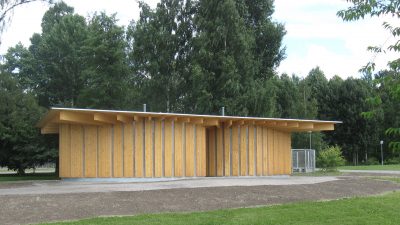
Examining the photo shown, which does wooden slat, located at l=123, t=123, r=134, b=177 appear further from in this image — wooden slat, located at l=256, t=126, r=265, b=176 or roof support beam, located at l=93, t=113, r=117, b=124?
wooden slat, located at l=256, t=126, r=265, b=176

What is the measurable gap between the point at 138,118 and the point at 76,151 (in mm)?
3141

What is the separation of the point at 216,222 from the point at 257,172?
1344cm

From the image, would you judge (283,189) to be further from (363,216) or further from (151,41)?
(151,41)

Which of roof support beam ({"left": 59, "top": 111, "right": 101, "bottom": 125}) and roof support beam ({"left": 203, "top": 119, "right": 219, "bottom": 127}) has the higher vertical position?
roof support beam ({"left": 59, "top": 111, "right": 101, "bottom": 125})

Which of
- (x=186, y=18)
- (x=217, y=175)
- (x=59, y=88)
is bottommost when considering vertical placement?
(x=217, y=175)

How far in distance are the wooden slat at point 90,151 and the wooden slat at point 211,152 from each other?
5.56 m

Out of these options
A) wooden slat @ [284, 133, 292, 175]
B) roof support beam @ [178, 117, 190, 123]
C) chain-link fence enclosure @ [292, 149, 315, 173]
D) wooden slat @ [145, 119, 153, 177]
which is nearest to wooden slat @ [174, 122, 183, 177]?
roof support beam @ [178, 117, 190, 123]

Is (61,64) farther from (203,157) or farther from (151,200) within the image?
(151,200)

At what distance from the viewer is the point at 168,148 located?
64.0 feet

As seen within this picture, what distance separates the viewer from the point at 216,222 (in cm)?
902

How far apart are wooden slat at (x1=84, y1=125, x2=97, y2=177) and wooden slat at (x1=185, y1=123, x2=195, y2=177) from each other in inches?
148

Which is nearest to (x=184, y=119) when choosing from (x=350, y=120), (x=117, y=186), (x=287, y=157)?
(x=117, y=186)

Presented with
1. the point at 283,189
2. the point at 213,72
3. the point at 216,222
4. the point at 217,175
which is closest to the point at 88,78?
the point at 213,72

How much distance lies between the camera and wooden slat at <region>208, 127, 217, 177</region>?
73.0ft
